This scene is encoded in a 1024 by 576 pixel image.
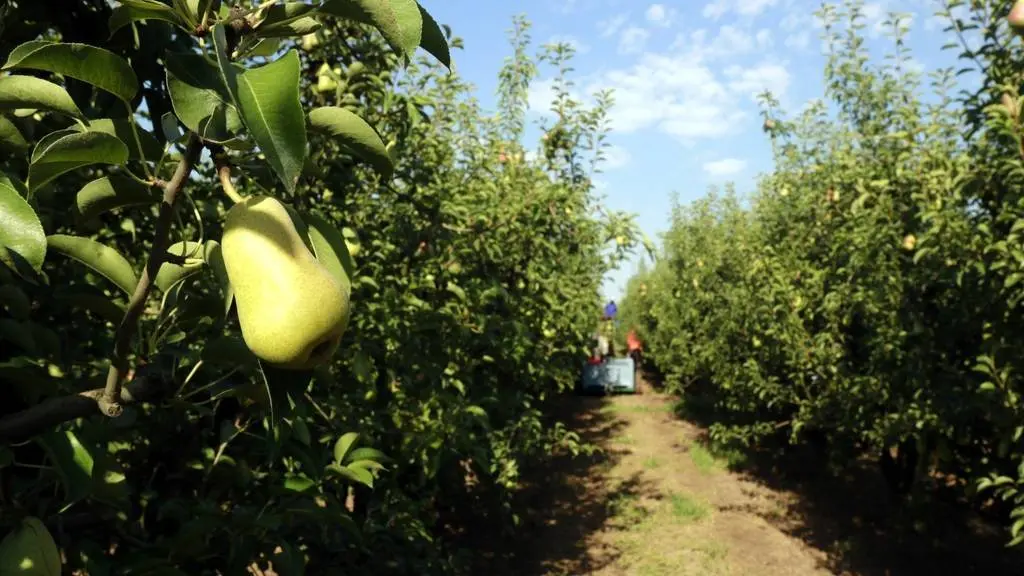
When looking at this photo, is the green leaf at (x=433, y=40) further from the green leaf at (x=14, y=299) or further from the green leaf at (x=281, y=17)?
the green leaf at (x=14, y=299)

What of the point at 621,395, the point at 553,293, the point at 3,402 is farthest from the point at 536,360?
the point at 621,395

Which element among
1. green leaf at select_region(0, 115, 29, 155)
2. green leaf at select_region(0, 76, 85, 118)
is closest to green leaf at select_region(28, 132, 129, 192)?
green leaf at select_region(0, 76, 85, 118)

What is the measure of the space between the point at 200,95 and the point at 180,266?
343 millimetres

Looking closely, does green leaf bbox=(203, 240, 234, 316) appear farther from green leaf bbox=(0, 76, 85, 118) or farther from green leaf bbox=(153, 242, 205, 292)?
green leaf bbox=(0, 76, 85, 118)

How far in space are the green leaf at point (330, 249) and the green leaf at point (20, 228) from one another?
240mm

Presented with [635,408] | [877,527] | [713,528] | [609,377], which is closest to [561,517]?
[713,528]

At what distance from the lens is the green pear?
690 mm

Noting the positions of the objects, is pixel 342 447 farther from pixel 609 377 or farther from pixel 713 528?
pixel 609 377

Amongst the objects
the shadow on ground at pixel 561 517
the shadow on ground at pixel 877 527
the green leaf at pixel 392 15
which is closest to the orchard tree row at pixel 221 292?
the green leaf at pixel 392 15

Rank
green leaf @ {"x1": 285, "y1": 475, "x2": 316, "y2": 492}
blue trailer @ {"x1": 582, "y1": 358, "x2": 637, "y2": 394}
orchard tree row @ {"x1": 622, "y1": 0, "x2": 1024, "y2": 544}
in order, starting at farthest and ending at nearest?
blue trailer @ {"x1": 582, "y1": 358, "x2": 637, "y2": 394} < orchard tree row @ {"x1": 622, "y1": 0, "x2": 1024, "y2": 544} < green leaf @ {"x1": 285, "y1": 475, "x2": 316, "y2": 492}

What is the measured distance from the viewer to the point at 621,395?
631 inches

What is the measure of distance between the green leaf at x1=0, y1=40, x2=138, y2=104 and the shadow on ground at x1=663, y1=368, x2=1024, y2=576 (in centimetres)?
638

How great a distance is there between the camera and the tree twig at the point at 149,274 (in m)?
0.69

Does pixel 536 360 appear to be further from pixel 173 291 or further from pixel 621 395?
pixel 621 395
